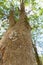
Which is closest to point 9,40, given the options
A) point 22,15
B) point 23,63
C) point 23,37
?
point 23,37

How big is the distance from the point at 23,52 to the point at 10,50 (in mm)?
290

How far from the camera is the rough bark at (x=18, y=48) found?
327 centimetres

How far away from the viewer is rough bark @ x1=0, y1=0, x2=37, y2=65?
3.27m

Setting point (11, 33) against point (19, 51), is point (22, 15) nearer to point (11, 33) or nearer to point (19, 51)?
point (11, 33)

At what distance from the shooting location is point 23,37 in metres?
3.63

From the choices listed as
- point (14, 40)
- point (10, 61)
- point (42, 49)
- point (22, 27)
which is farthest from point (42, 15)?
point (10, 61)

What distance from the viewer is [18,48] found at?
11.1 feet

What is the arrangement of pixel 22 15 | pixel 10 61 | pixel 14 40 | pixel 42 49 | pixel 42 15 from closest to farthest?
pixel 10 61, pixel 14 40, pixel 22 15, pixel 42 15, pixel 42 49

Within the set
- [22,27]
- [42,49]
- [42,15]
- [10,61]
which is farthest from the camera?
[42,49]

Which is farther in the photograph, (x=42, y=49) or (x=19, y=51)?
(x=42, y=49)

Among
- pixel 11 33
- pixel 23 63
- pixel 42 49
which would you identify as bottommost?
pixel 42 49

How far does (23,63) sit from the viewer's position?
3.29 meters

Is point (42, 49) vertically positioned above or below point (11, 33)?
below

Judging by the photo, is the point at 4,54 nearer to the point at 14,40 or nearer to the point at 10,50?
the point at 10,50
